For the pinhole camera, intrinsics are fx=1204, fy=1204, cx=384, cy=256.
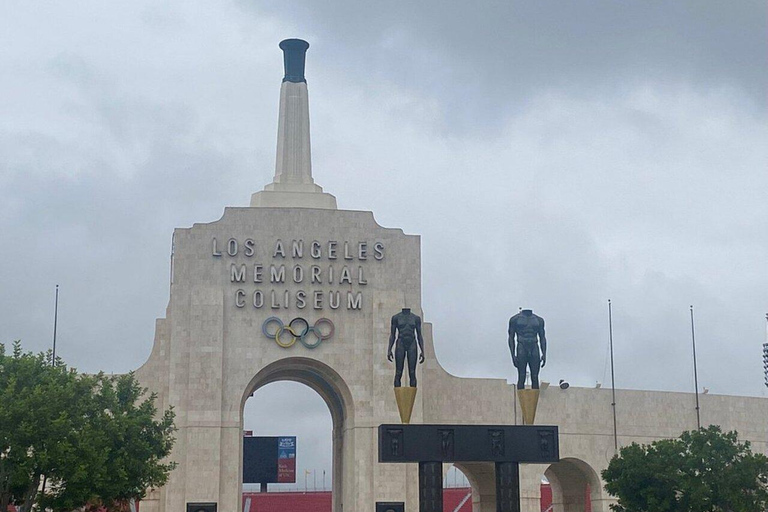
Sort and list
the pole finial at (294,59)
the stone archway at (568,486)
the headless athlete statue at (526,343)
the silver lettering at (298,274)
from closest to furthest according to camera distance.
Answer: the headless athlete statue at (526,343) → the silver lettering at (298,274) → the pole finial at (294,59) → the stone archway at (568,486)

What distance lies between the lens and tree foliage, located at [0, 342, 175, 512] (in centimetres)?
4162

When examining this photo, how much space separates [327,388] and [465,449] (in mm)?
23842

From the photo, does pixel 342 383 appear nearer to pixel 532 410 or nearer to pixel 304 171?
Result: pixel 304 171

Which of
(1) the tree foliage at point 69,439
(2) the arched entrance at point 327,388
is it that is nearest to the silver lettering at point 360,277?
(2) the arched entrance at point 327,388

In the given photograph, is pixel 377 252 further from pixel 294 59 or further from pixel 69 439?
pixel 69 439

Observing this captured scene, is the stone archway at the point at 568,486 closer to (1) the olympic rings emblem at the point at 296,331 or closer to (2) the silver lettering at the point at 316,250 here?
(1) the olympic rings emblem at the point at 296,331

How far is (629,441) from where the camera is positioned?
60719 mm

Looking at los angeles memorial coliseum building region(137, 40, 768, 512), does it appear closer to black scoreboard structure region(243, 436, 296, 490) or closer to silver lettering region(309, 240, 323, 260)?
silver lettering region(309, 240, 323, 260)

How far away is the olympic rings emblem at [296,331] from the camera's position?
2224 inches

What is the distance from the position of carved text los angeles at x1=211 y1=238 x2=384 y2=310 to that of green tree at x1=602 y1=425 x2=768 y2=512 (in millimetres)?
14973

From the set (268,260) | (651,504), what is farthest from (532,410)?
(268,260)

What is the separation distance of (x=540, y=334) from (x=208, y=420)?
67.2 feet

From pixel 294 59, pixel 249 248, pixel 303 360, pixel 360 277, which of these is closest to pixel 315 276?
pixel 360 277

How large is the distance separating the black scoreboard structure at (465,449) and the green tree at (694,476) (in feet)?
45.4
